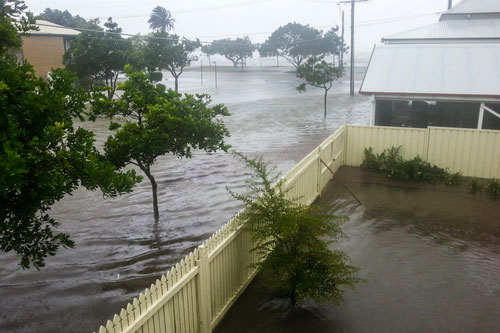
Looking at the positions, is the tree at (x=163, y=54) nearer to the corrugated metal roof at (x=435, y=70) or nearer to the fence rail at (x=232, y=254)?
the corrugated metal roof at (x=435, y=70)

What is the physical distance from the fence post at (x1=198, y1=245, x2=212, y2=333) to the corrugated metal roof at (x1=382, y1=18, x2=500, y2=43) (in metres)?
17.6

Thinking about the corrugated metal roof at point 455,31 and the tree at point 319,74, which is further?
the tree at point 319,74

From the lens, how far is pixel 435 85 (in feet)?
51.8

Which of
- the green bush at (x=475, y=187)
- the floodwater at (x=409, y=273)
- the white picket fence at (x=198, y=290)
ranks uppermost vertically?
the white picket fence at (x=198, y=290)

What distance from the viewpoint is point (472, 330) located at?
611 cm

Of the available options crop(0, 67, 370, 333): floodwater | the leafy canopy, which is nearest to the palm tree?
the leafy canopy

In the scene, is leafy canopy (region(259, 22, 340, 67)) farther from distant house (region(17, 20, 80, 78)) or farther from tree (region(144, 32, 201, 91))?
distant house (region(17, 20, 80, 78))

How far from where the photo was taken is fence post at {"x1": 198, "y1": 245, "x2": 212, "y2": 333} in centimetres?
556

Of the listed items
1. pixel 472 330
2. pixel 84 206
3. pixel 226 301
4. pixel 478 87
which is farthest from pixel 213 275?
pixel 478 87

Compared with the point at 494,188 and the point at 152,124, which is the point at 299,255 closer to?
the point at 152,124

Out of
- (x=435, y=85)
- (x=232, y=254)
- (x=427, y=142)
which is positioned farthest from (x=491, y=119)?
(x=232, y=254)

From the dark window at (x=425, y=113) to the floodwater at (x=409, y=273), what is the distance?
16.4ft

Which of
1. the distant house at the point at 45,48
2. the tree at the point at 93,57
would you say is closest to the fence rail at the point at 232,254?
the tree at the point at 93,57

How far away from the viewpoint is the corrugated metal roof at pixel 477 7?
23.6m
